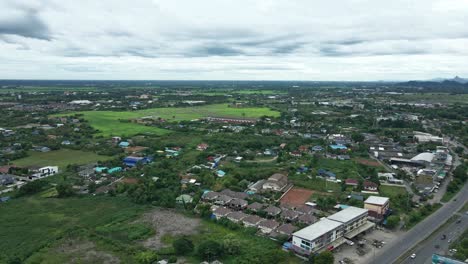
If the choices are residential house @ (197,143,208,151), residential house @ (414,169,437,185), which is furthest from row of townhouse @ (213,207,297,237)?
residential house @ (197,143,208,151)

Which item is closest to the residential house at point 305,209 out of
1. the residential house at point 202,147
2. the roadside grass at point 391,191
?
the roadside grass at point 391,191

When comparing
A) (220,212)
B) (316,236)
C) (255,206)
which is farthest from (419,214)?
(220,212)

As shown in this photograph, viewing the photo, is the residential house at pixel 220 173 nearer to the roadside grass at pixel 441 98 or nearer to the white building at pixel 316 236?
the white building at pixel 316 236

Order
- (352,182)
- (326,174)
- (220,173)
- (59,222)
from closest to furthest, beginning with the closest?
1. (59,222)
2. (352,182)
3. (220,173)
4. (326,174)

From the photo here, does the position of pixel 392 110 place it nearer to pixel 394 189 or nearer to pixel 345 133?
pixel 345 133

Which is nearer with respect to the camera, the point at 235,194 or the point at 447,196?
the point at 235,194

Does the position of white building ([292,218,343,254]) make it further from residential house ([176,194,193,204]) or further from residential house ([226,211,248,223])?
residential house ([176,194,193,204])

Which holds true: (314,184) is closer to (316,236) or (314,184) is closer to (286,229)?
(286,229)
